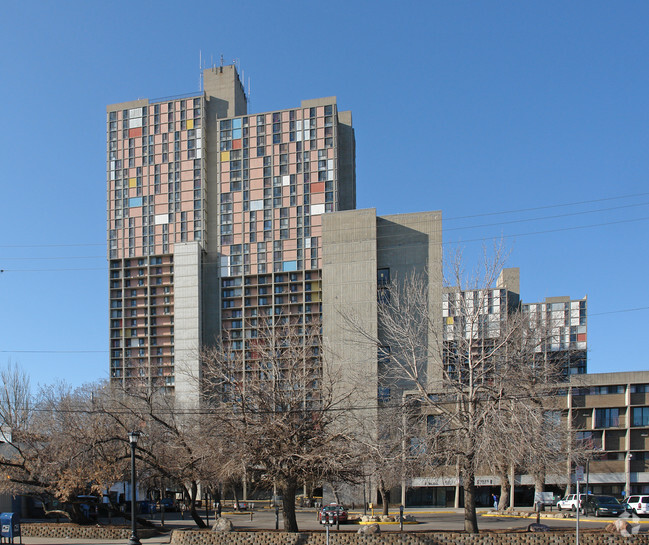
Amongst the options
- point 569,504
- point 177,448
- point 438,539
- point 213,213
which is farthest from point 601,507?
point 213,213

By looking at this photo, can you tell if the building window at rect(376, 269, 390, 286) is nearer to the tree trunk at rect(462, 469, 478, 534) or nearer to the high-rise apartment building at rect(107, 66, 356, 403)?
the high-rise apartment building at rect(107, 66, 356, 403)

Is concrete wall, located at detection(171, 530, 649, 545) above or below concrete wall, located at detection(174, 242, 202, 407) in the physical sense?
below

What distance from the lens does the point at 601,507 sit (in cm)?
4981

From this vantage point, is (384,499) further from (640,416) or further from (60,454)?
(640,416)

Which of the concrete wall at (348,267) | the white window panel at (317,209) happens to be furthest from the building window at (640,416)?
the white window panel at (317,209)

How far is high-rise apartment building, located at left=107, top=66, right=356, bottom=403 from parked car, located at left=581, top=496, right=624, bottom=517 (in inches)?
2360

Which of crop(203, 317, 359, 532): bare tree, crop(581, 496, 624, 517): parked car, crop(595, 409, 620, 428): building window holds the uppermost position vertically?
crop(203, 317, 359, 532): bare tree

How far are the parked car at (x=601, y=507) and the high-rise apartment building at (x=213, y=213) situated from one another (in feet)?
197

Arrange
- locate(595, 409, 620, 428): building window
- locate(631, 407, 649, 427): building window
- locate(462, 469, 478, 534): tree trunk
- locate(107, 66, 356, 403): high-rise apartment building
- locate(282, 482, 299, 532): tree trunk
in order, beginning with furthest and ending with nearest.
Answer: locate(107, 66, 356, 403): high-rise apartment building
locate(595, 409, 620, 428): building window
locate(631, 407, 649, 427): building window
locate(282, 482, 299, 532): tree trunk
locate(462, 469, 478, 534): tree trunk

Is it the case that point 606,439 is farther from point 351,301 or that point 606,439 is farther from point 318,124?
point 318,124

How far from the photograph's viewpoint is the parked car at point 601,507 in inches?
1955

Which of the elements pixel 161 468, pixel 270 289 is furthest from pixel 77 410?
pixel 270 289

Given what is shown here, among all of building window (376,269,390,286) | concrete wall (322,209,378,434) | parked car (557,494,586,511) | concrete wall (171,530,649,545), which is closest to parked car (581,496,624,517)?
parked car (557,494,586,511)

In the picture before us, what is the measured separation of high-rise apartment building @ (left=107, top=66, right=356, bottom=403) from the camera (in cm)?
10994
